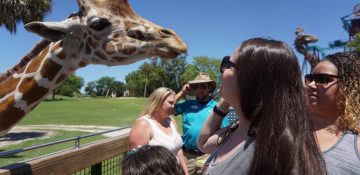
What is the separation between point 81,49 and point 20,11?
15.6 metres

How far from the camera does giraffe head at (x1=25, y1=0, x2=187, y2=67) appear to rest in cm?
375

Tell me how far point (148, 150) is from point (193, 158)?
2.85 metres

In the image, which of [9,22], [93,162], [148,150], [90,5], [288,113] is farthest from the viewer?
[9,22]

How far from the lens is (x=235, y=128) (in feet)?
6.64

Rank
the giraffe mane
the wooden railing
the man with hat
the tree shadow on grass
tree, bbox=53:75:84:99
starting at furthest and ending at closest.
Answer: tree, bbox=53:75:84:99, the tree shadow on grass, the man with hat, the giraffe mane, the wooden railing

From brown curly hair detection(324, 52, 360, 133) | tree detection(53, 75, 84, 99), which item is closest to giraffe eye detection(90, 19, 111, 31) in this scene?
brown curly hair detection(324, 52, 360, 133)

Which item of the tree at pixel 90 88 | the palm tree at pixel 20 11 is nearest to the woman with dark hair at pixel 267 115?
the palm tree at pixel 20 11

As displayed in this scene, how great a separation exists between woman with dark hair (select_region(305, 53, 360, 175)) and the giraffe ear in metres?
2.34

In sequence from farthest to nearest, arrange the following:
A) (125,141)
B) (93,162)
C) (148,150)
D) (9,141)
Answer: (9,141) → (125,141) → (93,162) → (148,150)

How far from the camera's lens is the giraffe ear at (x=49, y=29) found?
3418mm

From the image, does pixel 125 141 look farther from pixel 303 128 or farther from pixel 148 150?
pixel 303 128

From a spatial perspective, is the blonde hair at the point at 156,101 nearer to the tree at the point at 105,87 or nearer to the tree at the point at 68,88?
the tree at the point at 68,88

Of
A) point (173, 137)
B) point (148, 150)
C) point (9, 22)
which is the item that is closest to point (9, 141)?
point (9, 22)

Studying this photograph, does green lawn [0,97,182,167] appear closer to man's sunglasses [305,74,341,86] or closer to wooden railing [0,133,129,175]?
wooden railing [0,133,129,175]
